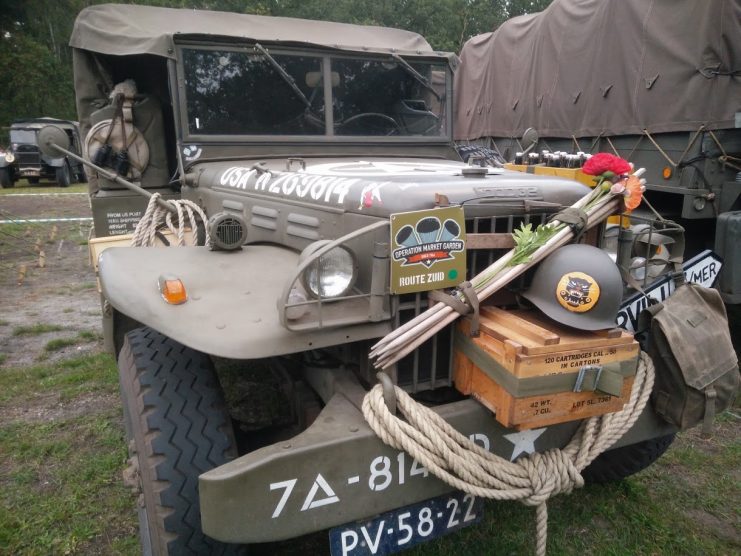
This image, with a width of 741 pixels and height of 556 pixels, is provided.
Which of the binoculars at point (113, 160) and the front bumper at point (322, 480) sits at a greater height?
the binoculars at point (113, 160)

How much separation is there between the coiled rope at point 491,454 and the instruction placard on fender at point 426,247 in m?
0.36

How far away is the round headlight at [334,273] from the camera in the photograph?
6.26ft

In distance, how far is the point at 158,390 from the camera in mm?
2129

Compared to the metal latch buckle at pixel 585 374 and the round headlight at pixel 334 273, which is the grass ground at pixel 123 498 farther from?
the round headlight at pixel 334 273

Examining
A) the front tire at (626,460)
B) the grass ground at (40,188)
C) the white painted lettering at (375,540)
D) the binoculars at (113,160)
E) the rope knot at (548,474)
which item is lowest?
Answer: the grass ground at (40,188)

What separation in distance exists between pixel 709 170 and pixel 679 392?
11.1 feet

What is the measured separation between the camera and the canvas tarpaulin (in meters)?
4.80

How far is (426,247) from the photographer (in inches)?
75.4

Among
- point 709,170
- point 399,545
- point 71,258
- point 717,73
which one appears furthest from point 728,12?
point 71,258

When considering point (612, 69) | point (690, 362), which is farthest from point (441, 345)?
point (612, 69)

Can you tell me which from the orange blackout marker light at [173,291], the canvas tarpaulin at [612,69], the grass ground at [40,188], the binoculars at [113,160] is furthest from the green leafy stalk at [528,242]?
the grass ground at [40,188]

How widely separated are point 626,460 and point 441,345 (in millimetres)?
1373

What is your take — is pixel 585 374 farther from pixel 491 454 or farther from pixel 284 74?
pixel 284 74

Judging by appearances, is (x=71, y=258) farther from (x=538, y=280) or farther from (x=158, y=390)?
(x=538, y=280)
